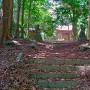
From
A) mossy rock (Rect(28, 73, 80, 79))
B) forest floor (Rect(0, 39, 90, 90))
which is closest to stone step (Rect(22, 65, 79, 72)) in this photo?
forest floor (Rect(0, 39, 90, 90))

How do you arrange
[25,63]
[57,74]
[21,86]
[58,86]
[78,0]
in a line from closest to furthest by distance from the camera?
[21,86] < [58,86] < [57,74] < [25,63] < [78,0]

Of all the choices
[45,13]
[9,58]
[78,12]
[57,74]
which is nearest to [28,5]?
[78,12]

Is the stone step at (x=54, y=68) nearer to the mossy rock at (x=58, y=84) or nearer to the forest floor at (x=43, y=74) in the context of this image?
the forest floor at (x=43, y=74)

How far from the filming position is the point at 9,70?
325 inches

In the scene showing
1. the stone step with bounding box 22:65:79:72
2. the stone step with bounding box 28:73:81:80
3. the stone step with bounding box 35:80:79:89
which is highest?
the stone step with bounding box 22:65:79:72

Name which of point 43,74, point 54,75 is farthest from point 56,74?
point 43,74

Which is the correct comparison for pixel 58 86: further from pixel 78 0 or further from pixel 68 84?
pixel 78 0

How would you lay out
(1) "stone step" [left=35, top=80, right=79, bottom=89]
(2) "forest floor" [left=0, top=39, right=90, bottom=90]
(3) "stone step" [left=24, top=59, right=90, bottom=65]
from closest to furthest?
(2) "forest floor" [left=0, top=39, right=90, bottom=90] < (1) "stone step" [left=35, top=80, right=79, bottom=89] < (3) "stone step" [left=24, top=59, right=90, bottom=65]

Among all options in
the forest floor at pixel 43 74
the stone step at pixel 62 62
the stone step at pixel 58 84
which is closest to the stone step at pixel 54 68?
the forest floor at pixel 43 74

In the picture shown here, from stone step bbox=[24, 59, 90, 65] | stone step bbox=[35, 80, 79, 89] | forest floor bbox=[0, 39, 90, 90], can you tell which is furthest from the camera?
stone step bbox=[24, 59, 90, 65]

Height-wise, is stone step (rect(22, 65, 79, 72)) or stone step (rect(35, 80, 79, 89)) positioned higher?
stone step (rect(22, 65, 79, 72))

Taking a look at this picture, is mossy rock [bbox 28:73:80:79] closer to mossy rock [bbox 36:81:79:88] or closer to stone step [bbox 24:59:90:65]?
mossy rock [bbox 36:81:79:88]

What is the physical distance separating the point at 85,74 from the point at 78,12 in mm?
19041

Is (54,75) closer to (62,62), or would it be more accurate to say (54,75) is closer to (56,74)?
(56,74)
